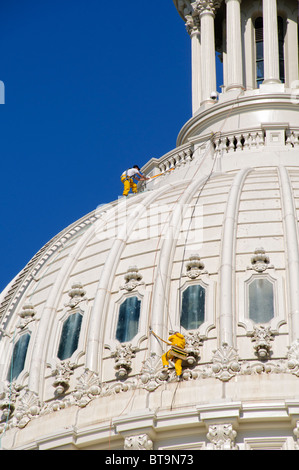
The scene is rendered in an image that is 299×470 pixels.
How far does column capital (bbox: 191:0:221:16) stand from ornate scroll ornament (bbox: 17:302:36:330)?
766 inches

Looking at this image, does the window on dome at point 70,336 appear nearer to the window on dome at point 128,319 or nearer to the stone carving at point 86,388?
the window on dome at point 128,319

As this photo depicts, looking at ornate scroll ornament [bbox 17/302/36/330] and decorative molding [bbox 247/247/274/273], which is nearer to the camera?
decorative molding [bbox 247/247/274/273]

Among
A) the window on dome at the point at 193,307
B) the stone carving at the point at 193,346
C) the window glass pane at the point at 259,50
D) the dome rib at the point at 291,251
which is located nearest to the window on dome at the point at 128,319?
the window on dome at the point at 193,307

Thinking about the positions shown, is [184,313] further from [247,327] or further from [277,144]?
[277,144]

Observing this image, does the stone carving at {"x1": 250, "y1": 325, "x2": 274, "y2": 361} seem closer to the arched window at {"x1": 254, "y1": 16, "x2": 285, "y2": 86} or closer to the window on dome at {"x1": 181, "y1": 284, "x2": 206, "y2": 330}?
the window on dome at {"x1": 181, "y1": 284, "x2": 206, "y2": 330}

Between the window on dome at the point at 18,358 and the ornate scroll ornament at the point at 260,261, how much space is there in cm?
816

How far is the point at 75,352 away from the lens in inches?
1976

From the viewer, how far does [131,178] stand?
60.4m

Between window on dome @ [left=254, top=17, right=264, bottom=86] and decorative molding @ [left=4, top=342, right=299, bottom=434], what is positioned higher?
window on dome @ [left=254, top=17, right=264, bottom=86]

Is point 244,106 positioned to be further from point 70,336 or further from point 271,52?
point 70,336

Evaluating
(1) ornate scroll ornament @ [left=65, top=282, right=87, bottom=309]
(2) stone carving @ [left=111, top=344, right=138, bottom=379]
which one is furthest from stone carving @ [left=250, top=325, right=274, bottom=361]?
(1) ornate scroll ornament @ [left=65, top=282, right=87, bottom=309]

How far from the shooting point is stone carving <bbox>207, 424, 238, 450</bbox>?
1775 inches
